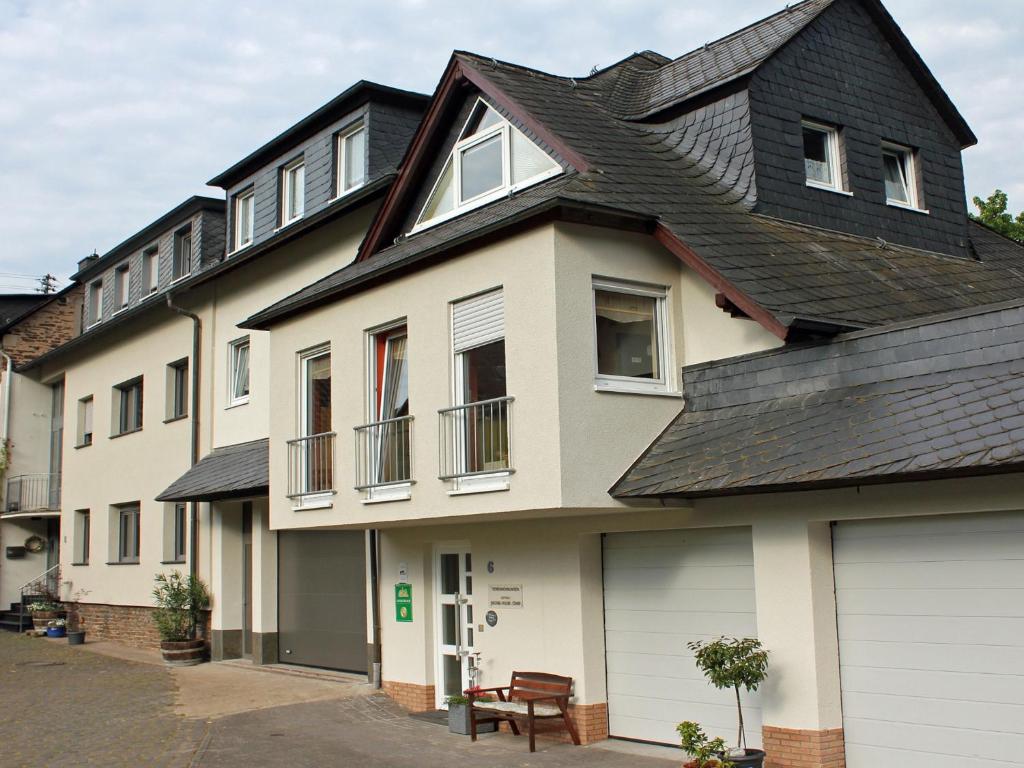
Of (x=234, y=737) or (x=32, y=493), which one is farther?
(x=32, y=493)

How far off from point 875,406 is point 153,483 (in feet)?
55.7

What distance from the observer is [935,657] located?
8.72m

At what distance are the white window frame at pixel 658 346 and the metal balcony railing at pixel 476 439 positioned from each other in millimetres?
928

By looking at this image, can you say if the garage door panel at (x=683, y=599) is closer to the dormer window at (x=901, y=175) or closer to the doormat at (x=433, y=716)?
the doormat at (x=433, y=716)

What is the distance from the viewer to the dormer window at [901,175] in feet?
49.6

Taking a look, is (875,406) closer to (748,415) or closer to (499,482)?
(748,415)

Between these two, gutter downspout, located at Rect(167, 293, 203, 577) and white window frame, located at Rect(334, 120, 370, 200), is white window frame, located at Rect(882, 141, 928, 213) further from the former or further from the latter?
gutter downspout, located at Rect(167, 293, 203, 577)

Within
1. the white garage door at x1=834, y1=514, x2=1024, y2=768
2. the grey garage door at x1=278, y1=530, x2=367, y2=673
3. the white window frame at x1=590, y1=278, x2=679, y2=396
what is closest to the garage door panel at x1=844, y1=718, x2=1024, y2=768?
the white garage door at x1=834, y1=514, x2=1024, y2=768

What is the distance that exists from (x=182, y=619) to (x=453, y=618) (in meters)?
7.64

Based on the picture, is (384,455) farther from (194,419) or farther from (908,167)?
(194,419)

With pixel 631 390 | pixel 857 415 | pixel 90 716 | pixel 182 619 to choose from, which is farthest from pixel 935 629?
pixel 182 619

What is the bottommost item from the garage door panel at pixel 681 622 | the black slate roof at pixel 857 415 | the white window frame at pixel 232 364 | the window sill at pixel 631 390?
the garage door panel at pixel 681 622

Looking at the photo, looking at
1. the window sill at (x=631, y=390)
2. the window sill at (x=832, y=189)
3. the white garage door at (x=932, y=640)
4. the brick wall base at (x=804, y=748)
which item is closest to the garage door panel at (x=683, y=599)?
the white garage door at (x=932, y=640)

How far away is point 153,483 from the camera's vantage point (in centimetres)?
2264
